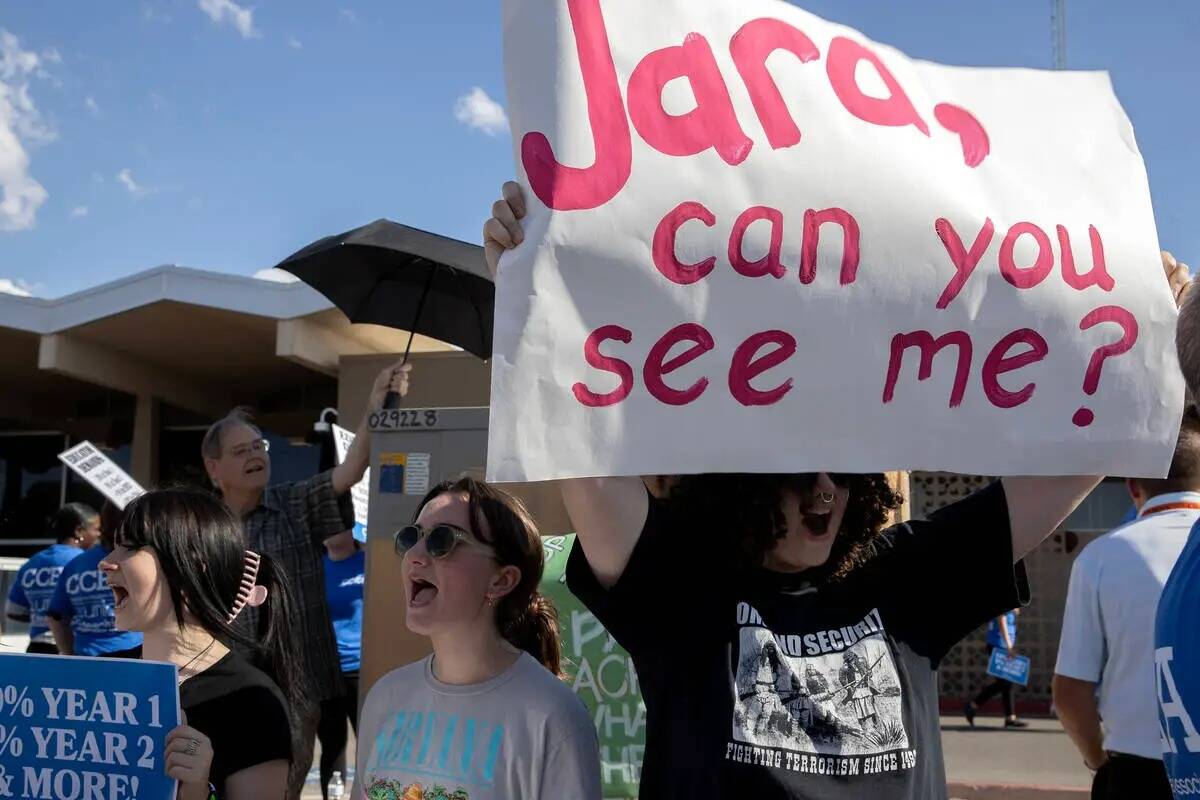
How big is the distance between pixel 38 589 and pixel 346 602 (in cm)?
229

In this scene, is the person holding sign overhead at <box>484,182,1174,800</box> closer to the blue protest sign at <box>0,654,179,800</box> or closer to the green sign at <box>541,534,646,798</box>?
the blue protest sign at <box>0,654,179,800</box>

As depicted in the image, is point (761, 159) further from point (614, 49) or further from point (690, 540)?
point (690, 540)

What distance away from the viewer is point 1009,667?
11.4 metres

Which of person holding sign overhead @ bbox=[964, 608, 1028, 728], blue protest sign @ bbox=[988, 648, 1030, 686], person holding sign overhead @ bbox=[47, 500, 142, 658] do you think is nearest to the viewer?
person holding sign overhead @ bbox=[47, 500, 142, 658]

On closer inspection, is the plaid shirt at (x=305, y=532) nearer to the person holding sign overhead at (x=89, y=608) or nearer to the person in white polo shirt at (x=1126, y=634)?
the person holding sign overhead at (x=89, y=608)

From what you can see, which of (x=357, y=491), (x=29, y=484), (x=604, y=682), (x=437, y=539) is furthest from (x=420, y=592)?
(x=29, y=484)

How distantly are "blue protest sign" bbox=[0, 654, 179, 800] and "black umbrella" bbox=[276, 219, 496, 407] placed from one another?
8.89ft

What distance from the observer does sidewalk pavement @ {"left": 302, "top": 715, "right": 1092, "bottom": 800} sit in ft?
26.4

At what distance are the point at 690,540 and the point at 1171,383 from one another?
3.08 ft

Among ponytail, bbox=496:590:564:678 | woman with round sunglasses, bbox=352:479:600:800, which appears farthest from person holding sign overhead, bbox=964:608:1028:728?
woman with round sunglasses, bbox=352:479:600:800

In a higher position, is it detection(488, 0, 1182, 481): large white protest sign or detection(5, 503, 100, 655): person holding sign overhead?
detection(488, 0, 1182, 481): large white protest sign

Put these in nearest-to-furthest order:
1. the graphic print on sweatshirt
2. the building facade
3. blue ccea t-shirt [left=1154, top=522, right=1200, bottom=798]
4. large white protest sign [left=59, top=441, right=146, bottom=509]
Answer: blue ccea t-shirt [left=1154, top=522, right=1200, bottom=798], the graphic print on sweatshirt, large white protest sign [left=59, top=441, right=146, bottom=509], the building facade

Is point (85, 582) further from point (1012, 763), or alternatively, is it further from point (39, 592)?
point (1012, 763)

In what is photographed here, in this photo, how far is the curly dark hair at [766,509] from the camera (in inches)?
74.7
